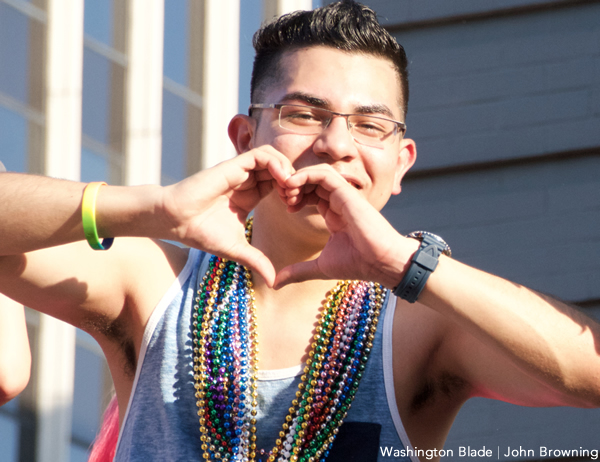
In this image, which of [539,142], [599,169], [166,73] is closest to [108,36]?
[166,73]

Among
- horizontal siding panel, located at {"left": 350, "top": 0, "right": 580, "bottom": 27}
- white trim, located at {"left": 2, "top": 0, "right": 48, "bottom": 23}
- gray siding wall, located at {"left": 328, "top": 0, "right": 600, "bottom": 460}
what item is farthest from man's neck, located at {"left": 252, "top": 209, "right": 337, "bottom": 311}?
white trim, located at {"left": 2, "top": 0, "right": 48, "bottom": 23}

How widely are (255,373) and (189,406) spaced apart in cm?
20

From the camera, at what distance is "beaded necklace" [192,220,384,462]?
209 centimetres

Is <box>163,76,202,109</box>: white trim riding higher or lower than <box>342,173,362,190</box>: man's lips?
higher

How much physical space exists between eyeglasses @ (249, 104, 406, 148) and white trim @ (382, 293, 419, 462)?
46cm

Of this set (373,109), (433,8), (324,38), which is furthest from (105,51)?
(373,109)

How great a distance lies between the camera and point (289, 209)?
2.01 meters

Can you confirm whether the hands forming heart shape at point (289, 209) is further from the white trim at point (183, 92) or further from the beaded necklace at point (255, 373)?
the white trim at point (183, 92)

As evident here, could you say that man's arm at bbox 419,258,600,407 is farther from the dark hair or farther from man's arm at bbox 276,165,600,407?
the dark hair

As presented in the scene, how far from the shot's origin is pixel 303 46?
2.38 meters

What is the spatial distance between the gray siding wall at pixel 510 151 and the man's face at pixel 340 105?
3.40 ft

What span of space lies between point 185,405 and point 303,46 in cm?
111

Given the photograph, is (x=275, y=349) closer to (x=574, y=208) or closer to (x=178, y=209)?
(x=178, y=209)

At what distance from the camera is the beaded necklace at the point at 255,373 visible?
209 centimetres
